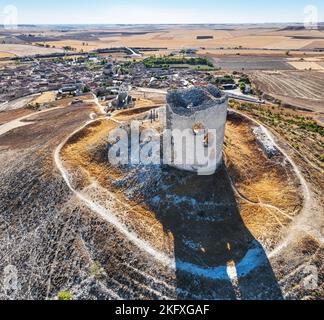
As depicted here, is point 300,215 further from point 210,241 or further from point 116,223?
point 116,223

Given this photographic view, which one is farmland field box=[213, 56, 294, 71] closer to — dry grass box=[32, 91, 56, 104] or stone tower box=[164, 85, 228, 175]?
dry grass box=[32, 91, 56, 104]

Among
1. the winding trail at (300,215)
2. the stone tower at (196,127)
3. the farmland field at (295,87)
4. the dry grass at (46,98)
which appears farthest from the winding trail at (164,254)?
the farmland field at (295,87)

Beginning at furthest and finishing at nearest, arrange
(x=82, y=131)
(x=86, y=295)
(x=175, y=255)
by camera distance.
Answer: (x=82, y=131) → (x=175, y=255) → (x=86, y=295)

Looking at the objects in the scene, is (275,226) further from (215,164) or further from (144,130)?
(144,130)

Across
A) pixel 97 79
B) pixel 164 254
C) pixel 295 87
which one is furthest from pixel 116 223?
pixel 295 87

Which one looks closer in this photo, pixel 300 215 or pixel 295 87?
pixel 300 215

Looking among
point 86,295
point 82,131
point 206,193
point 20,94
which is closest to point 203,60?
point 20,94

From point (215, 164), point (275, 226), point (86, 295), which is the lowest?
point (86, 295)

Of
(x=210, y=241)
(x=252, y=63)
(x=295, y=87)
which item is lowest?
(x=295, y=87)
